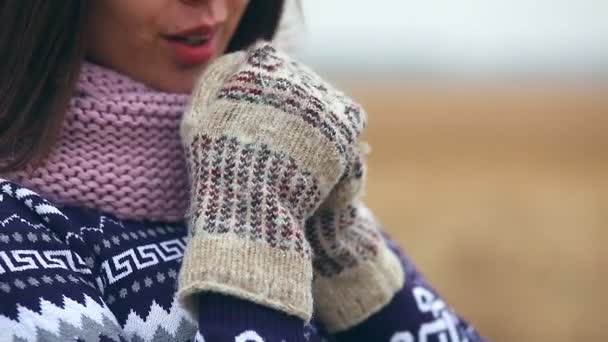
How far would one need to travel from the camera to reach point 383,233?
A: 2096 mm

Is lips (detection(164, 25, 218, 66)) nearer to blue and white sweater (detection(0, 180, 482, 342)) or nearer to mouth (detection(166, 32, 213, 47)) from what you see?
mouth (detection(166, 32, 213, 47))

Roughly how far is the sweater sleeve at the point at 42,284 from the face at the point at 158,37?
9.4 inches

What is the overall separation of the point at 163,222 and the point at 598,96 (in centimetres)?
1603

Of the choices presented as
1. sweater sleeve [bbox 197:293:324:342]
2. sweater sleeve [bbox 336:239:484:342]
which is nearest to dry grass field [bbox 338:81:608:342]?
sweater sleeve [bbox 336:239:484:342]

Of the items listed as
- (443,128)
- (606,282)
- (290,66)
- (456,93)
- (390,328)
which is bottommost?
(456,93)

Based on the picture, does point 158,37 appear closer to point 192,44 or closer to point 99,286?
point 192,44

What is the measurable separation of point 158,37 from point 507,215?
5.42 m

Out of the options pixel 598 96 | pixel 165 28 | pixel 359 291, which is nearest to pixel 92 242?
pixel 165 28

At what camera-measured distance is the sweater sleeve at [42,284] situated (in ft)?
5.04

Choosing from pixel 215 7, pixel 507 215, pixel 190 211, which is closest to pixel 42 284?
pixel 190 211

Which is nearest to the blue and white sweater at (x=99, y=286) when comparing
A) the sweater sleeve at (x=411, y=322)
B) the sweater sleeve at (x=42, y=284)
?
the sweater sleeve at (x=42, y=284)

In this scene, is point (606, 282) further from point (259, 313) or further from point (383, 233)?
point (259, 313)

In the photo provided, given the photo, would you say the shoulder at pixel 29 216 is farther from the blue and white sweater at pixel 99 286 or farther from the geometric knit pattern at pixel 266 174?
the geometric knit pattern at pixel 266 174

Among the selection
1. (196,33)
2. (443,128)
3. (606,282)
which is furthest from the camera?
(443,128)
